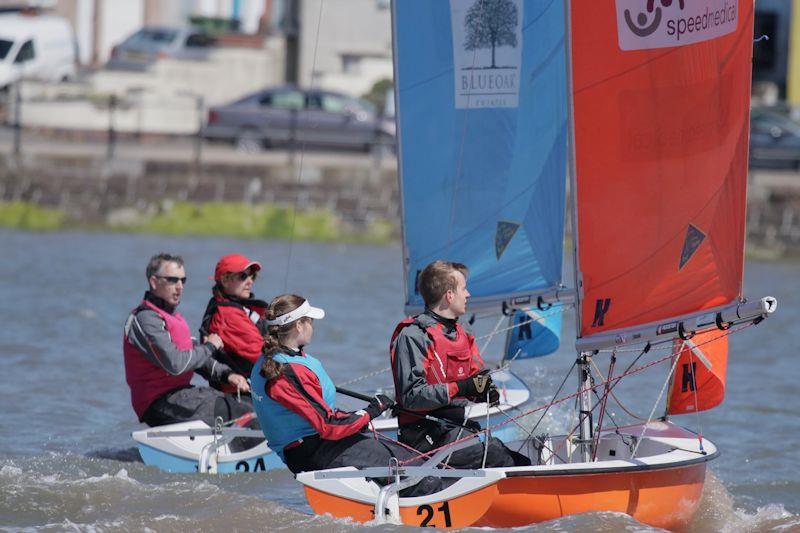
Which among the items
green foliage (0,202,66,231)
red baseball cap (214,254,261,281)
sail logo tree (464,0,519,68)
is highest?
sail logo tree (464,0,519,68)

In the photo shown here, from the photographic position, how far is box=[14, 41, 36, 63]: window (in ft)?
85.3

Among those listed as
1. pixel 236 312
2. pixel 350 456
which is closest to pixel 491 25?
pixel 236 312

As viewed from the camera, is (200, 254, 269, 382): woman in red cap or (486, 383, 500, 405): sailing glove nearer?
(486, 383, 500, 405): sailing glove

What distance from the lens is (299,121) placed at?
70.5 feet

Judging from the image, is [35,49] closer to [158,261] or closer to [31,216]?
[31,216]

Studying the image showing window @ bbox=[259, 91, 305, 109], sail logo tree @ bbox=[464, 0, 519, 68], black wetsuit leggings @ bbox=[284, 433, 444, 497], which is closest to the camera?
black wetsuit leggings @ bbox=[284, 433, 444, 497]

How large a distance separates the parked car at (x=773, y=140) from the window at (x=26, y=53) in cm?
1242

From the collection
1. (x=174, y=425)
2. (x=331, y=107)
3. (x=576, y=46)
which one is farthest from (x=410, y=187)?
(x=331, y=107)

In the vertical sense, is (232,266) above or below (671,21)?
below

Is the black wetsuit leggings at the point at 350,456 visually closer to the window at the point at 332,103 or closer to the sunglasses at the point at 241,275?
the sunglasses at the point at 241,275

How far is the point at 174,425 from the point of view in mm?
7609

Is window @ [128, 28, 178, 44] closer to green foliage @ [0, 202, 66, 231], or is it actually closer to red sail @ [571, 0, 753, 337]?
green foliage @ [0, 202, 66, 231]

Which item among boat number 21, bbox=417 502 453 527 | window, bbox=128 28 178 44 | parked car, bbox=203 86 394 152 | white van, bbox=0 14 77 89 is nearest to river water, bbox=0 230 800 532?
boat number 21, bbox=417 502 453 527

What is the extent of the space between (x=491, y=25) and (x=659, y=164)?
236 centimetres
